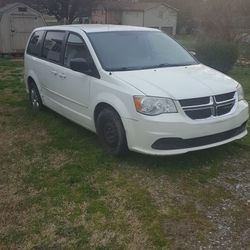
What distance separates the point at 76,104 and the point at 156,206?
2.31 m

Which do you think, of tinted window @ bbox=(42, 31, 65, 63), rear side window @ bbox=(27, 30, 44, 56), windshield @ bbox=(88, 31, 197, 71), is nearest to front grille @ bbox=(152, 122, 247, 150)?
windshield @ bbox=(88, 31, 197, 71)

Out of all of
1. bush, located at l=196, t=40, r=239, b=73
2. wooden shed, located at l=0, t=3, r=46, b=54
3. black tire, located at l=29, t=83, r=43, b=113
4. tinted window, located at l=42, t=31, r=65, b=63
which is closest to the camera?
tinted window, located at l=42, t=31, r=65, b=63

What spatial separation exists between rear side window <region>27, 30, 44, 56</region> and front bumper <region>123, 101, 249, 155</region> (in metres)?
3.10

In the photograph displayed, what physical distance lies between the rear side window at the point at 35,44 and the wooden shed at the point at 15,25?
8935mm

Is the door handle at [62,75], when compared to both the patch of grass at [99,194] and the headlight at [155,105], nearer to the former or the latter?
the patch of grass at [99,194]

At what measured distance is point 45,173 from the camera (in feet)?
15.0

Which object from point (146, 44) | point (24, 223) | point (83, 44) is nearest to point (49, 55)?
point (83, 44)

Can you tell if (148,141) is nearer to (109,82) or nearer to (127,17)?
Answer: (109,82)

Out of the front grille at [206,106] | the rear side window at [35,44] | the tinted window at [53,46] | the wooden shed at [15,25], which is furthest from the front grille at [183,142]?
the wooden shed at [15,25]

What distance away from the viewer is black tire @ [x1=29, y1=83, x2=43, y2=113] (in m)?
7.12

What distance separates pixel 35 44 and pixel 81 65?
222 cm

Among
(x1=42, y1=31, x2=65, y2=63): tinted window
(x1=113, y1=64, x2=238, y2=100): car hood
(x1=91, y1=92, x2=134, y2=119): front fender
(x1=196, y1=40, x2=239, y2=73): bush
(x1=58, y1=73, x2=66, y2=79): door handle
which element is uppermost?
(x1=42, y1=31, x2=65, y2=63): tinted window

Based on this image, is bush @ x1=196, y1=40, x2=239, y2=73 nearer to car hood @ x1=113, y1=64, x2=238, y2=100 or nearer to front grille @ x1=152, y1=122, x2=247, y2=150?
car hood @ x1=113, y1=64, x2=238, y2=100

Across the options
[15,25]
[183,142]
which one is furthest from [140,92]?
[15,25]
